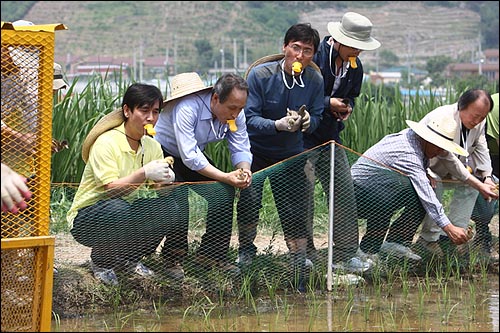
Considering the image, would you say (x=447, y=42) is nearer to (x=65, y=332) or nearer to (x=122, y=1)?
(x=122, y=1)

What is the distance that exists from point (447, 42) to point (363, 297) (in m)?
96.8

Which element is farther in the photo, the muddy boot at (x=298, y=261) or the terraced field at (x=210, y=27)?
the terraced field at (x=210, y=27)

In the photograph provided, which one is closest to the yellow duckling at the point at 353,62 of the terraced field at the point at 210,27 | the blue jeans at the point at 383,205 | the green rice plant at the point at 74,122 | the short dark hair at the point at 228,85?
the blue jeans at the point at 383,205

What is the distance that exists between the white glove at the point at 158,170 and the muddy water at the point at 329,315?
723 millimetres

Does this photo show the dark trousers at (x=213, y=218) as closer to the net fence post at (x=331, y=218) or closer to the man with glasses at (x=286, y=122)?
the man with glasses at (x=286, y=122)

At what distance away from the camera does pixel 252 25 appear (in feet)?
322

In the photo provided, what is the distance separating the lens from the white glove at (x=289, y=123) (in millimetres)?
5855

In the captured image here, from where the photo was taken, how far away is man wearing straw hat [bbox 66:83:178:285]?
538 cm

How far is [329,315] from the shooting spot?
5609 mm

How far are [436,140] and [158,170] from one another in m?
1.95

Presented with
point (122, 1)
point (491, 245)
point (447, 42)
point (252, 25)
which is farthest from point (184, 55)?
point (491, 245)

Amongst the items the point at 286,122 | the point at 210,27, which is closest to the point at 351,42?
the point at 286,122

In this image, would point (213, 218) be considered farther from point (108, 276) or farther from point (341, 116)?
point (341, 116)

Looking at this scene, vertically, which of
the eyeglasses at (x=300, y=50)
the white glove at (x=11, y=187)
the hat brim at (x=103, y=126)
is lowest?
the hat brim at (x=103, y=126)
